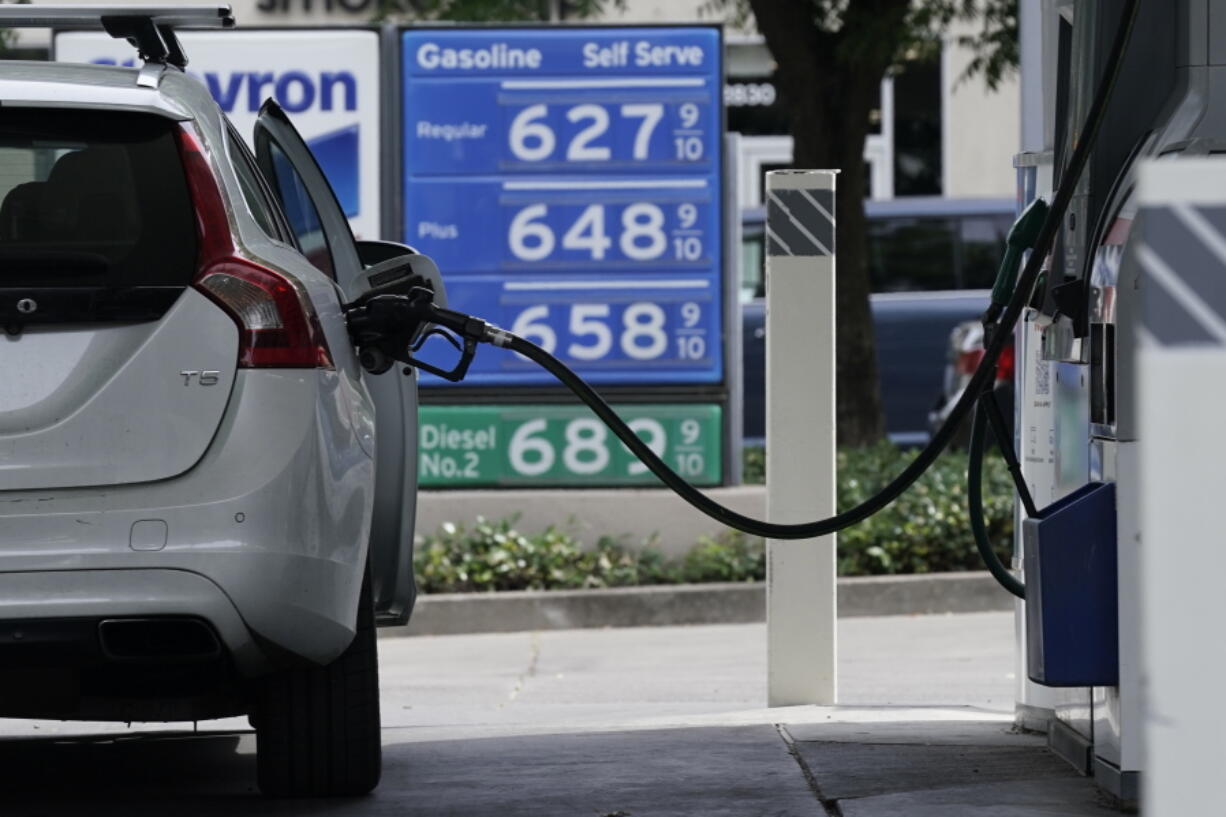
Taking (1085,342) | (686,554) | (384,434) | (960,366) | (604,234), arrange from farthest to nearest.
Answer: (960,366) → (604,234) → (686,554) → (384,434) → (1085,342)

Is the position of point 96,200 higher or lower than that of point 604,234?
lower

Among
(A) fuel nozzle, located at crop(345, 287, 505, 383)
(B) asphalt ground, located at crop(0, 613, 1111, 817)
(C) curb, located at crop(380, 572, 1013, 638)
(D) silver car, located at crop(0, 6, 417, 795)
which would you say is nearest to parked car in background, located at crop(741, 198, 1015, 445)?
(C) curb, located at crop(380, 572, 1013, 638)

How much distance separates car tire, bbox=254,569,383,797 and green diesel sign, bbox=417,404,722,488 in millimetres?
5943

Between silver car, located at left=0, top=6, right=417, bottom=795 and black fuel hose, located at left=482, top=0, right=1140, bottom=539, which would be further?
black fuel hose, located at left=482, top=0, right=1140, bottom=539

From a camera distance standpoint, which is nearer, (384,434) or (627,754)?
(384,434)

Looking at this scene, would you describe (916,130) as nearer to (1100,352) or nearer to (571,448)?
(571,448)

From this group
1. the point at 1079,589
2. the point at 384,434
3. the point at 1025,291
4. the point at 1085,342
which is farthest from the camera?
the point at 384,434

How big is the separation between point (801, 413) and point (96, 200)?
272 cm

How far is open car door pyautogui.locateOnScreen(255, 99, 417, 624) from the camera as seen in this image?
5.42 m

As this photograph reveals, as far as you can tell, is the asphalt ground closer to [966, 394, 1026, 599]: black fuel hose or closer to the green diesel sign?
[966, 394, 1026, 599]: black fuel hose

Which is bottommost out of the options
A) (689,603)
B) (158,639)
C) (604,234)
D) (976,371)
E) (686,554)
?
(689,603)

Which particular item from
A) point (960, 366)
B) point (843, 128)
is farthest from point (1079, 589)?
point (960, 366)

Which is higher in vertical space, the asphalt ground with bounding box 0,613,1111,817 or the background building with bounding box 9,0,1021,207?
the background building with bounding box 9,0,1021,207

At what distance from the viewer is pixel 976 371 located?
520cm
